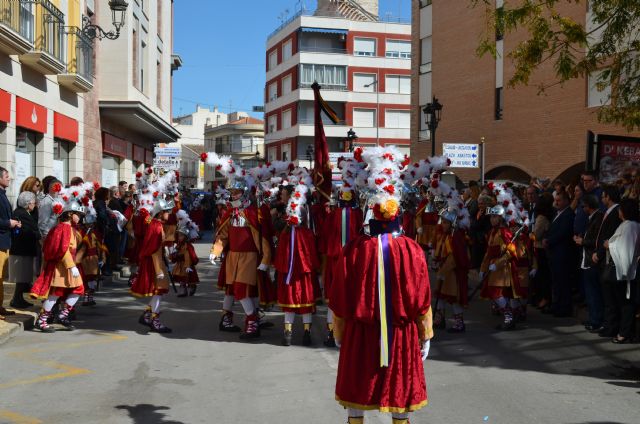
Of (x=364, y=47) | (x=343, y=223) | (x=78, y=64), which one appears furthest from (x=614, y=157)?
(x=364, y=47)

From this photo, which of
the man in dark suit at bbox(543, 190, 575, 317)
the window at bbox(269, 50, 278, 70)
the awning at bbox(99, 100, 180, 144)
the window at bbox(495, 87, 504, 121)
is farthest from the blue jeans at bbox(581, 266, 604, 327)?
the window at bbox(269, 50, 278, 70)

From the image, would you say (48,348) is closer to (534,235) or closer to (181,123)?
(534,235)

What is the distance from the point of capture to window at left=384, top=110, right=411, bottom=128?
5756cm

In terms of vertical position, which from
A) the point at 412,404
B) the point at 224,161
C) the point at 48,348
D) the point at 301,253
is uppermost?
the point at 224,161

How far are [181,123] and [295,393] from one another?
107 m

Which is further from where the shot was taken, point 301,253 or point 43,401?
point 301,253

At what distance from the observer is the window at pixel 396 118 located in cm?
5756

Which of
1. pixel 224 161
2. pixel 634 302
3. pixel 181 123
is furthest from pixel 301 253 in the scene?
pixel 181 123

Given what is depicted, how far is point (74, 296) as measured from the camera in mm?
9578

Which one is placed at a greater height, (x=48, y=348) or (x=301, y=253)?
(x=301, y=253)

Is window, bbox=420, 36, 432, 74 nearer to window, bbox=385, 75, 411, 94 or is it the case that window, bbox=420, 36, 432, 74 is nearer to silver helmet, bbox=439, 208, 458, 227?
window, bbox=385, 75, 411, 94

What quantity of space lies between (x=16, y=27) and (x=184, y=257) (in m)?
6.40

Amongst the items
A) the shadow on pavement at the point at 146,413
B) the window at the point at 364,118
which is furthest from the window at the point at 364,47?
the shadow on pavement at the point at 146,413

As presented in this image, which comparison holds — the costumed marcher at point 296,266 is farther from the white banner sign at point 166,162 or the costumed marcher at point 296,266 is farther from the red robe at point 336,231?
the white banner sign at point 166,162
